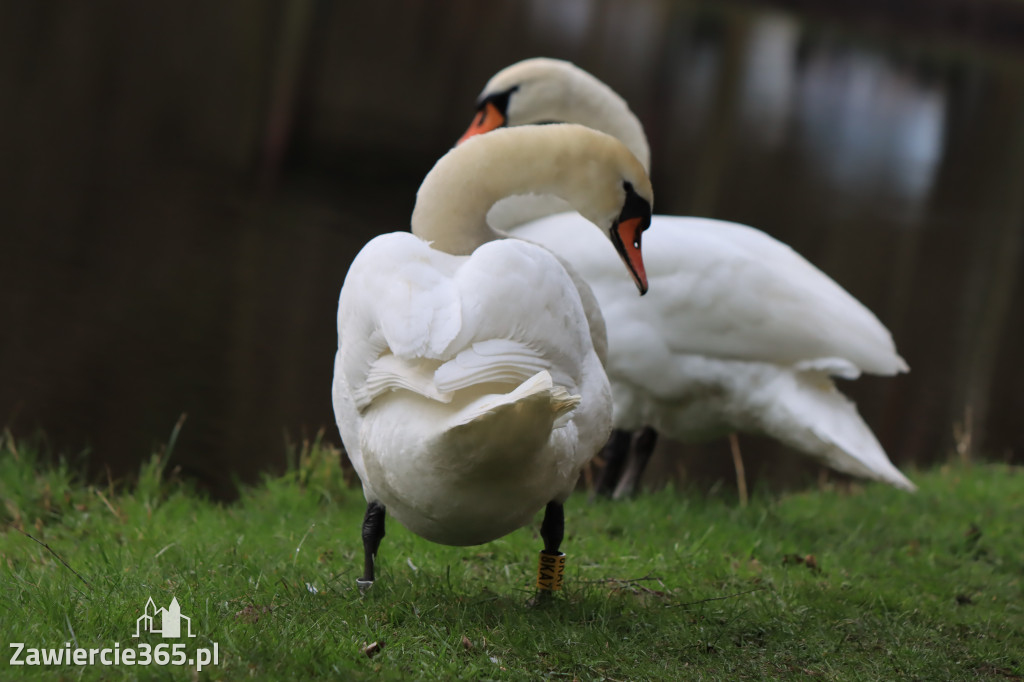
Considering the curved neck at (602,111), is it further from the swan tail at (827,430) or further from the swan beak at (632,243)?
the swan beak at (632,243)

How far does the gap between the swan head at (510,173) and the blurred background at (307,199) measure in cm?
241

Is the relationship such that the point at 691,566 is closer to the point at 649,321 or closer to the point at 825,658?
the point at 825,658

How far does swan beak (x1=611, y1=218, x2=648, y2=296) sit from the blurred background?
2590 mm

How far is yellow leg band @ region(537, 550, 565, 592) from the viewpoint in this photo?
3.81 m

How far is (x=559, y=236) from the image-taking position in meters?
5.74

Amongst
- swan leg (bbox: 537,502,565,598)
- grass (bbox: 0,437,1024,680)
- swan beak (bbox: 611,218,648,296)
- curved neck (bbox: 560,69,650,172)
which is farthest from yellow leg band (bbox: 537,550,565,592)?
curved neck (bbox: 560,69,650,172)

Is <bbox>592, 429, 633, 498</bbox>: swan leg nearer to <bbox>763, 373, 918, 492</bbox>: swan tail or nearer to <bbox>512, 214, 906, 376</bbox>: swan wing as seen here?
<bbox>512, 214, 906, 376</bbox>: swan wing

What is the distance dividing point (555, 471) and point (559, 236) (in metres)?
2.56

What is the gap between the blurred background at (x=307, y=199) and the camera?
759cm

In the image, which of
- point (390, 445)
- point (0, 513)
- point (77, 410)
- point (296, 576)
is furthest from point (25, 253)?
point (390, 445)

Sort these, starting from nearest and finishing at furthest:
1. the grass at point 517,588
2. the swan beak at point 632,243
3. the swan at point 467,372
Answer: the swan at point 467,372
the grass at point 517,588
the swan beak at point 632,243

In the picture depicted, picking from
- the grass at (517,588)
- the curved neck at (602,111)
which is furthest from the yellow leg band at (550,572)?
Answer: the curved neck at (602,111)

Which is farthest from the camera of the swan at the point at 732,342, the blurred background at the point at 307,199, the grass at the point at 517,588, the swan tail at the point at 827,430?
the blurred background at the point at 307,199

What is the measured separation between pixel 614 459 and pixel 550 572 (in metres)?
2.27
